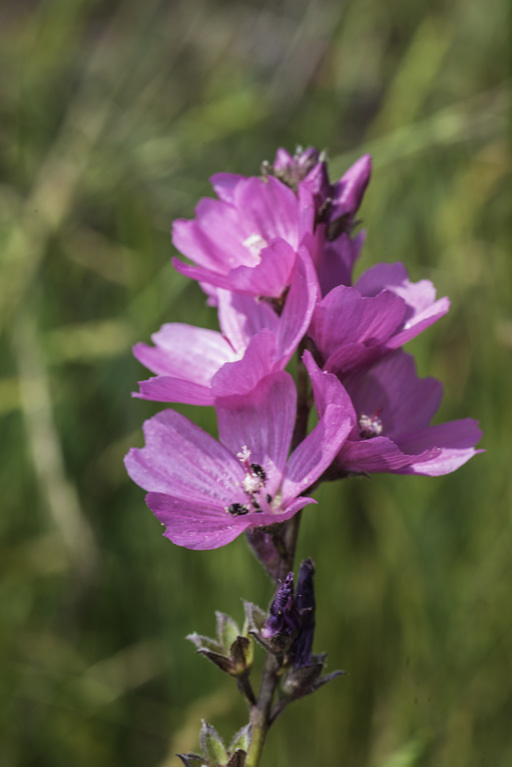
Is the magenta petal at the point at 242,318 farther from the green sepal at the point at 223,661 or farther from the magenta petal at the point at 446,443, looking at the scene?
the green sepal at the point at 223,661

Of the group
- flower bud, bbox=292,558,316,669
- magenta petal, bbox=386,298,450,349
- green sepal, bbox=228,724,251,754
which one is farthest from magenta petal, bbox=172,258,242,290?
green sepal, bbox=228,724,251,754

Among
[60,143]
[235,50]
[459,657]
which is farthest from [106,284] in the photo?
[459,657]

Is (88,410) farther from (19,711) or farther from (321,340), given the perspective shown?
(321,340)

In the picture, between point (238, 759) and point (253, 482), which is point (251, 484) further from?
point (238, 759)

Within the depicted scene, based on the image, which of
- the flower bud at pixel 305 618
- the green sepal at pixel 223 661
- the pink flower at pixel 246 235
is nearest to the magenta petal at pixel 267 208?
the pink flower at pixel 246 235

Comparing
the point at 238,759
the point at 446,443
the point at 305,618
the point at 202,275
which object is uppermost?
the point at 202,275

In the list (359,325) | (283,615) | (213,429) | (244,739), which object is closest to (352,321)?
(359,325)
